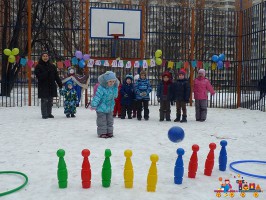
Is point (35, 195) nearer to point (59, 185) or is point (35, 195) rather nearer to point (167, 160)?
point (59, 185)

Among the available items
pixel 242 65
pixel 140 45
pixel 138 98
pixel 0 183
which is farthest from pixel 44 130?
pixel 242 65

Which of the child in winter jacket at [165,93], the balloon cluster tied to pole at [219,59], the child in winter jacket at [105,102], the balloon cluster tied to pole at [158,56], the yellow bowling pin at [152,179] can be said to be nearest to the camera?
the yellow bowling pin at [152,179]

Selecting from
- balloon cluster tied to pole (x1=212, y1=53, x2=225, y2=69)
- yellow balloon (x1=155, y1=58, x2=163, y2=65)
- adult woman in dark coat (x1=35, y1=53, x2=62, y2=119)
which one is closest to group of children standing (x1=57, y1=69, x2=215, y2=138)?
adult woman in dark coat (x1=35, y1=53, x2=62, y2=119)

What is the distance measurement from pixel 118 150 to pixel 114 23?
9002 mm

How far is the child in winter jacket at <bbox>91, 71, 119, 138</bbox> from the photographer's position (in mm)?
7994

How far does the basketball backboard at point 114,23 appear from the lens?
1467cm

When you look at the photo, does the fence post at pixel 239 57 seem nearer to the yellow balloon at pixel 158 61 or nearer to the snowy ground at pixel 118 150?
the snowy ground at pixel 118 150

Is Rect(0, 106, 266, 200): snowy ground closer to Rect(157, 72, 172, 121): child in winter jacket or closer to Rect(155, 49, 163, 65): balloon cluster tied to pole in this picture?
Rect(157, 72, 172, 121): child in winter jacket

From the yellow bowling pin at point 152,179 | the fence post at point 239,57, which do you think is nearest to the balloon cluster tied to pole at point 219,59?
the fence post at point 239,57

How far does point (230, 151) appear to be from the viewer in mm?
7094

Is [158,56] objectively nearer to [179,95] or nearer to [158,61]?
[158,61]

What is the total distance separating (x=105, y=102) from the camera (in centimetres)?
809

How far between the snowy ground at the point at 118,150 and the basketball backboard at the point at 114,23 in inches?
166

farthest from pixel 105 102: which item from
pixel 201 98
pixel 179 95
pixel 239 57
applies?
pixel 239 57
